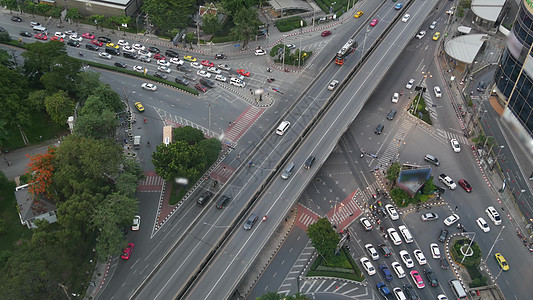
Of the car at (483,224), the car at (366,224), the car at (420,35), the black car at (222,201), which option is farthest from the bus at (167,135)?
the car at (420,35)

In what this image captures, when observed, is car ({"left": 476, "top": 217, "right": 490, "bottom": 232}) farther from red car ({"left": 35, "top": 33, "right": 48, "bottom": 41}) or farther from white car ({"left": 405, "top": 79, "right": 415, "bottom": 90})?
red car ({"left": 35, "top": 33, "right": 48, "bottom": 41})

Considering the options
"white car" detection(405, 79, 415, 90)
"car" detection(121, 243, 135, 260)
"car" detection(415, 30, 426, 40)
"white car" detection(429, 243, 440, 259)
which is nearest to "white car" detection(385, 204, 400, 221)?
"white car" detection(429, 243, 440, 259)

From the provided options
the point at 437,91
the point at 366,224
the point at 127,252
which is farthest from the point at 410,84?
the point at 127,252

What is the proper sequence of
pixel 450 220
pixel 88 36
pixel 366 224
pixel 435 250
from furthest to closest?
pixel 88 36, pixel 450 220, pixel 366 224, pixel 435 250

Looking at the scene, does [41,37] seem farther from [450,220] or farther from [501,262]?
[501,262]

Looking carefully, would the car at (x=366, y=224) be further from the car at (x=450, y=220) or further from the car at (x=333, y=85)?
the car at (x=333, y=85)

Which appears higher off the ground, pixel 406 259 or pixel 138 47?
pixel 138 47
